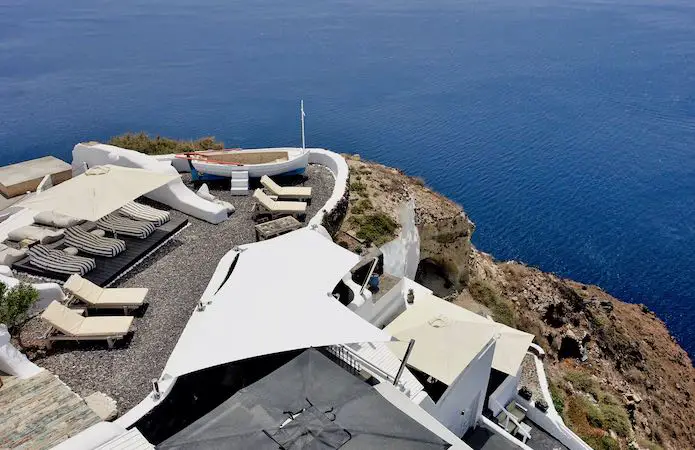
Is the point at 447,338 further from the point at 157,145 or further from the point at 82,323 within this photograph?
the point at 157,145

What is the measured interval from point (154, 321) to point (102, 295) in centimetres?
169

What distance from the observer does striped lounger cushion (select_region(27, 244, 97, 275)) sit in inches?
594

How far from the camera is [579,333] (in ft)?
98.1

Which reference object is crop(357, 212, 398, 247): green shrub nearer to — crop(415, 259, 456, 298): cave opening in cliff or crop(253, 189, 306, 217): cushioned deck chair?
crop(253, 189, 306, 217): cushioned deck chair

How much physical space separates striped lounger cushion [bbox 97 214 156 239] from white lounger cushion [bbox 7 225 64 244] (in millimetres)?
1386

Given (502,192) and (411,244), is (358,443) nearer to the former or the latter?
(411,244)

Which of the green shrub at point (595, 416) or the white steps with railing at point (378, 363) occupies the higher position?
the white steps with railing at point (378, 363)

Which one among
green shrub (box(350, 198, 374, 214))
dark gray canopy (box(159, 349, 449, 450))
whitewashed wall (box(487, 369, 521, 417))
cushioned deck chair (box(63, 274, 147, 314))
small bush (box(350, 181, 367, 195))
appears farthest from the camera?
small bush (box(350, 181, 367, 195))

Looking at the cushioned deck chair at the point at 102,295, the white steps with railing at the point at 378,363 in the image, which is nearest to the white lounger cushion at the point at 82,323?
the cushioned deck chair at the point at 102,295

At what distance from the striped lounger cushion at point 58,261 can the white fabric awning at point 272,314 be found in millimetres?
4309

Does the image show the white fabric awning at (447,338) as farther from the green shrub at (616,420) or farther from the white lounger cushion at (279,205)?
the green shrub at (616,420)

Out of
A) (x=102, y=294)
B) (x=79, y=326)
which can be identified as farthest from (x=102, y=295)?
(x=79, y=326)

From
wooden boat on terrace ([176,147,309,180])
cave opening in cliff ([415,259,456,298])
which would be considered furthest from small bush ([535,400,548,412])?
wooden boat on terrace ([176,147,309,180])

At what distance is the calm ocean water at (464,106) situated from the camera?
135ft
